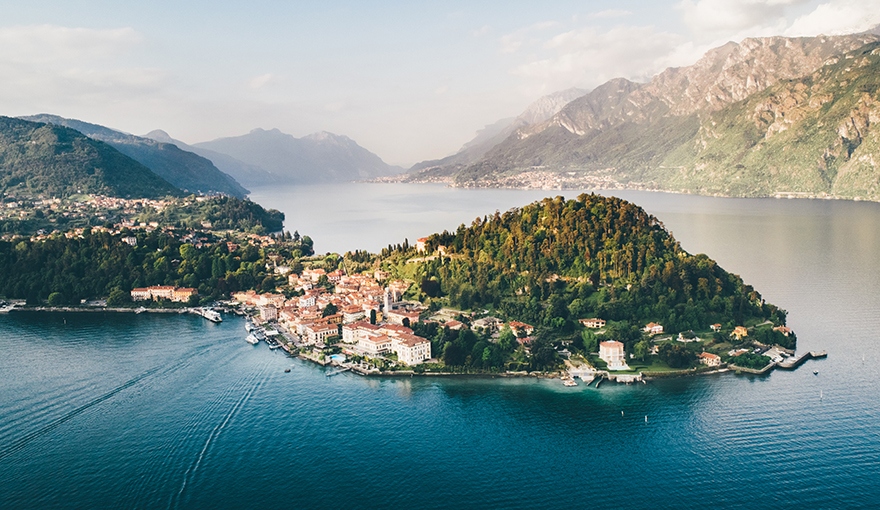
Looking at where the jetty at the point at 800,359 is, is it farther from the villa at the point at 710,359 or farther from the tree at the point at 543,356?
the tree at the point at 543,356

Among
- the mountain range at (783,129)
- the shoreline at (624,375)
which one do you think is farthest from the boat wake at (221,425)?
the mountain range at (783,129)

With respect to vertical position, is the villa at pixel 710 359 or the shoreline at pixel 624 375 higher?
the villa at pixel 710 359

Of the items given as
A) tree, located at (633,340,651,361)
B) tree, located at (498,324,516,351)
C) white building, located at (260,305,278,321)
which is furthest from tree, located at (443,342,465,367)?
white building, located at (260,305,278,321)

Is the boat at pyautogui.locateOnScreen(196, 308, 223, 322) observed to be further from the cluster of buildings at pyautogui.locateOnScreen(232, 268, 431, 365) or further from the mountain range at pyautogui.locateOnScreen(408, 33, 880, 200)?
the mountain range at pyautogui.locateOnScreen(408, 33, 880, 200)

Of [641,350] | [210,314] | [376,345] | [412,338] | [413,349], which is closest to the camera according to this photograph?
[641,350]

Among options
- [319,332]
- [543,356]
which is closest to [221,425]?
[319,332]

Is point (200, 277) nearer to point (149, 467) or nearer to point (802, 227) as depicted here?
point (149, 467)

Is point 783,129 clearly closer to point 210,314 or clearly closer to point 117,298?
point 210,314
